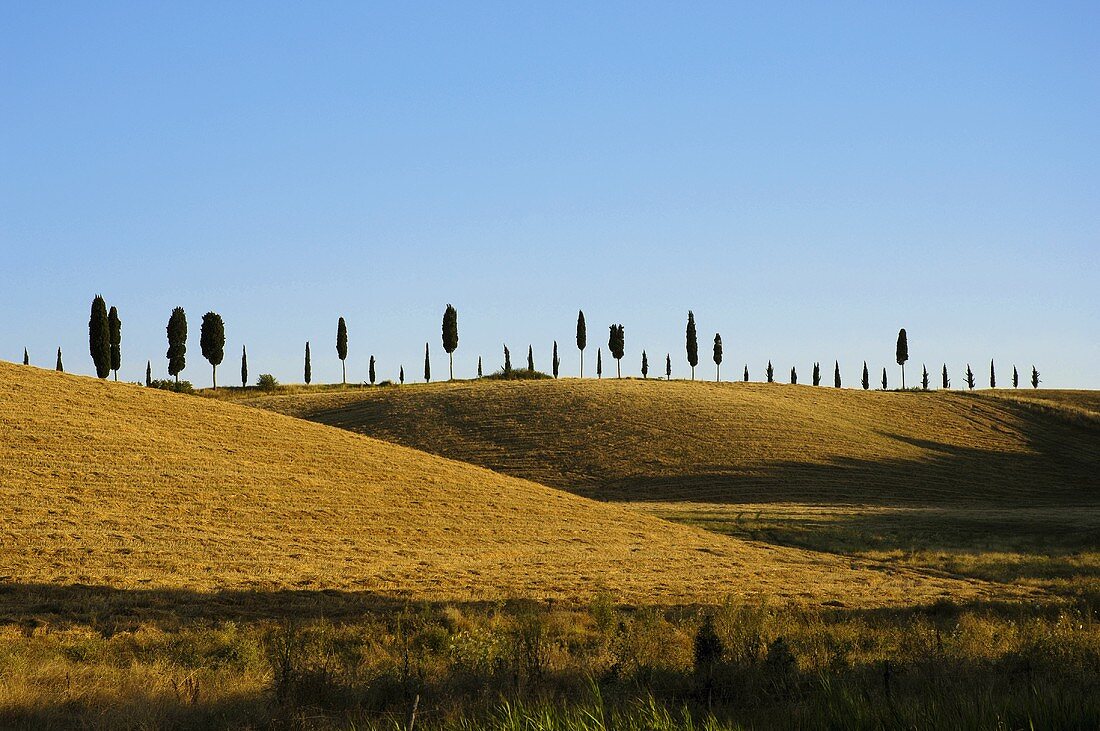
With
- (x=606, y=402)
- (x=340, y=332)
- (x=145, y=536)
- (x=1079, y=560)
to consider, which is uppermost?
(x=340, y=332)

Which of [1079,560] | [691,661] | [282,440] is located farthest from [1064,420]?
[691,661]

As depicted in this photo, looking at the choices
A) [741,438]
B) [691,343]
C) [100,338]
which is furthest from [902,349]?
[100,338]

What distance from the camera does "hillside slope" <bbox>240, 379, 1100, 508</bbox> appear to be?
2472 inches

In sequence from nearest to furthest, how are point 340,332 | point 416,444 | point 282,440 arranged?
point 282,440 → point 416,444 → point 340,332

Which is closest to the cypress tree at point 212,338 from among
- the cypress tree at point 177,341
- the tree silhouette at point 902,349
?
the cypress tree at point 177,341

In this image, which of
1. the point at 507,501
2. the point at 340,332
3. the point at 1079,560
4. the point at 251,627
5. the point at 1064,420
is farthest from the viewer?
the point at 340,332

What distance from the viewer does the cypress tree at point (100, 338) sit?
8638 centimetres

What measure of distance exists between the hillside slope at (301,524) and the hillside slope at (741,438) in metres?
16.9

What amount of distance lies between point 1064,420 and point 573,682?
102841 millimetres

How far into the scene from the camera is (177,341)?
9638 centimetres

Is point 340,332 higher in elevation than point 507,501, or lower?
higher

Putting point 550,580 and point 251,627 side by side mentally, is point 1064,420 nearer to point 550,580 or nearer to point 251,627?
point 550,580

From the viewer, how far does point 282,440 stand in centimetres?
4838

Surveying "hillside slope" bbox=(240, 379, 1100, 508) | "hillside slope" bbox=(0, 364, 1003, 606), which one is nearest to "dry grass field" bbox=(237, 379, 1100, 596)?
"hillside slope" bbox=(240, 379, 1100, 508)
